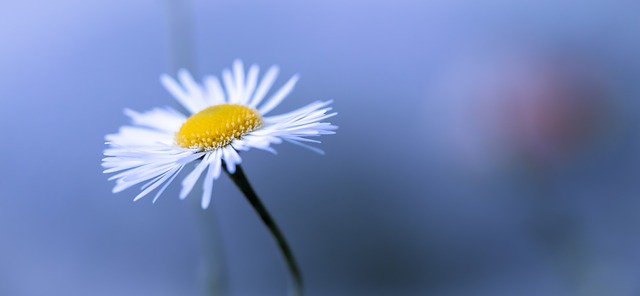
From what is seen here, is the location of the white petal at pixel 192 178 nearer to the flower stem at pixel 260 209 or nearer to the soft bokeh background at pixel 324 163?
the flower stem at pixel 260 209

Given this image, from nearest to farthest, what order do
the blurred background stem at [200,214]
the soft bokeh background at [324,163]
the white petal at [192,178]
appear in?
the white petal at [192,178]
the blurred background stem at [200,214]
the soft bokeh background at [324,163]

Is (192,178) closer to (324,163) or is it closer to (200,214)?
(200,214)

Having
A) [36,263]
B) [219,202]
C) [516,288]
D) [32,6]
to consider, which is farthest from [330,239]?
[32,6]

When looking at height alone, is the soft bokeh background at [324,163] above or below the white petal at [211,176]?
above

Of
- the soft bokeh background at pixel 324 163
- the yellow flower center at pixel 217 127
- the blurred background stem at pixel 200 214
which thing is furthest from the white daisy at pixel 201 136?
the soft bokeh background at pixel 324 163

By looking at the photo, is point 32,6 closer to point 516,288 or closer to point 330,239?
point 330,239

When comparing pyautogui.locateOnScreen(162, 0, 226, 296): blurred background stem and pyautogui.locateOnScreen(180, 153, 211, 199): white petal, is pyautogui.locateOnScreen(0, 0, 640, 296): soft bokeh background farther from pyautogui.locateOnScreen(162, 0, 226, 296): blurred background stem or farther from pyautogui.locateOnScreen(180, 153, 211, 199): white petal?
pyautogui.locateOnScreen(180, 153, 211, 199): white petal
